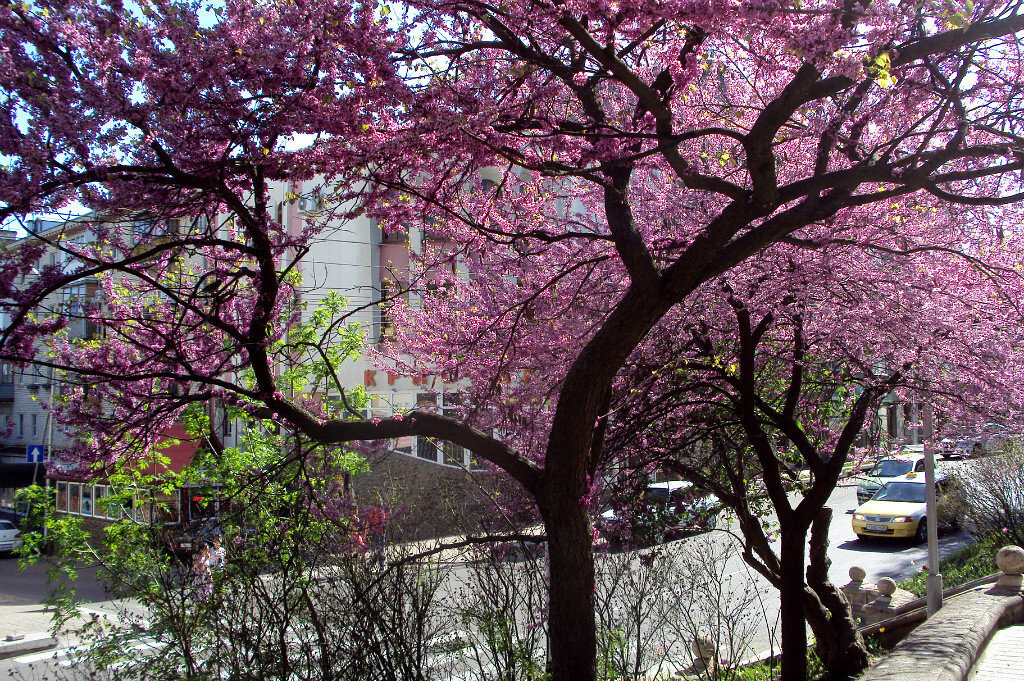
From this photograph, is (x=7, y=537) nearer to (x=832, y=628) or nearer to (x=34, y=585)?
(x=34, y=585)

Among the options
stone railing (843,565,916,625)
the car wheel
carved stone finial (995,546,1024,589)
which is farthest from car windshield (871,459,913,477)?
carved stone finial (995,546,1024,589)

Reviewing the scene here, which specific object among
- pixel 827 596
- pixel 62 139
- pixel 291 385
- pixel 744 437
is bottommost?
pixel 827 596

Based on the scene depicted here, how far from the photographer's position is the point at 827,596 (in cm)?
831

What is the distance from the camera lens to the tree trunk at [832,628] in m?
7.98

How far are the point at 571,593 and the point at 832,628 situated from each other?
4529mm

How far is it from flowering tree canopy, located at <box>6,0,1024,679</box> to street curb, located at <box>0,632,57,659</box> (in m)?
8.09

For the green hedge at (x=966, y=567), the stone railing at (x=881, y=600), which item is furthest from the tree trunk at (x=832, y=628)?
the green hedge at (x=966, y=567)

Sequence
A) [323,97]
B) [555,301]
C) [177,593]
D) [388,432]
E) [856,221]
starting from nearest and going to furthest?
[323,97], [388,432], [177,593], [856,221], [555,301]

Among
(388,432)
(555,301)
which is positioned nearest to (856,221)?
(555,301)

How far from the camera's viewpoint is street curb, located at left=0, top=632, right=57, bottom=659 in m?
12.4

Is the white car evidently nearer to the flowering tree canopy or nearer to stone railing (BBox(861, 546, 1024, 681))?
the flowering tree canopy

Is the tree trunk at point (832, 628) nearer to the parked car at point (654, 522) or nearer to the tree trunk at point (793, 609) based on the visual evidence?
the tree trunk at point (793, 609)

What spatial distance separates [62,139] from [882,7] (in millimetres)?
4243

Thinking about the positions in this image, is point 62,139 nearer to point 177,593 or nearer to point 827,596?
point 177,593
